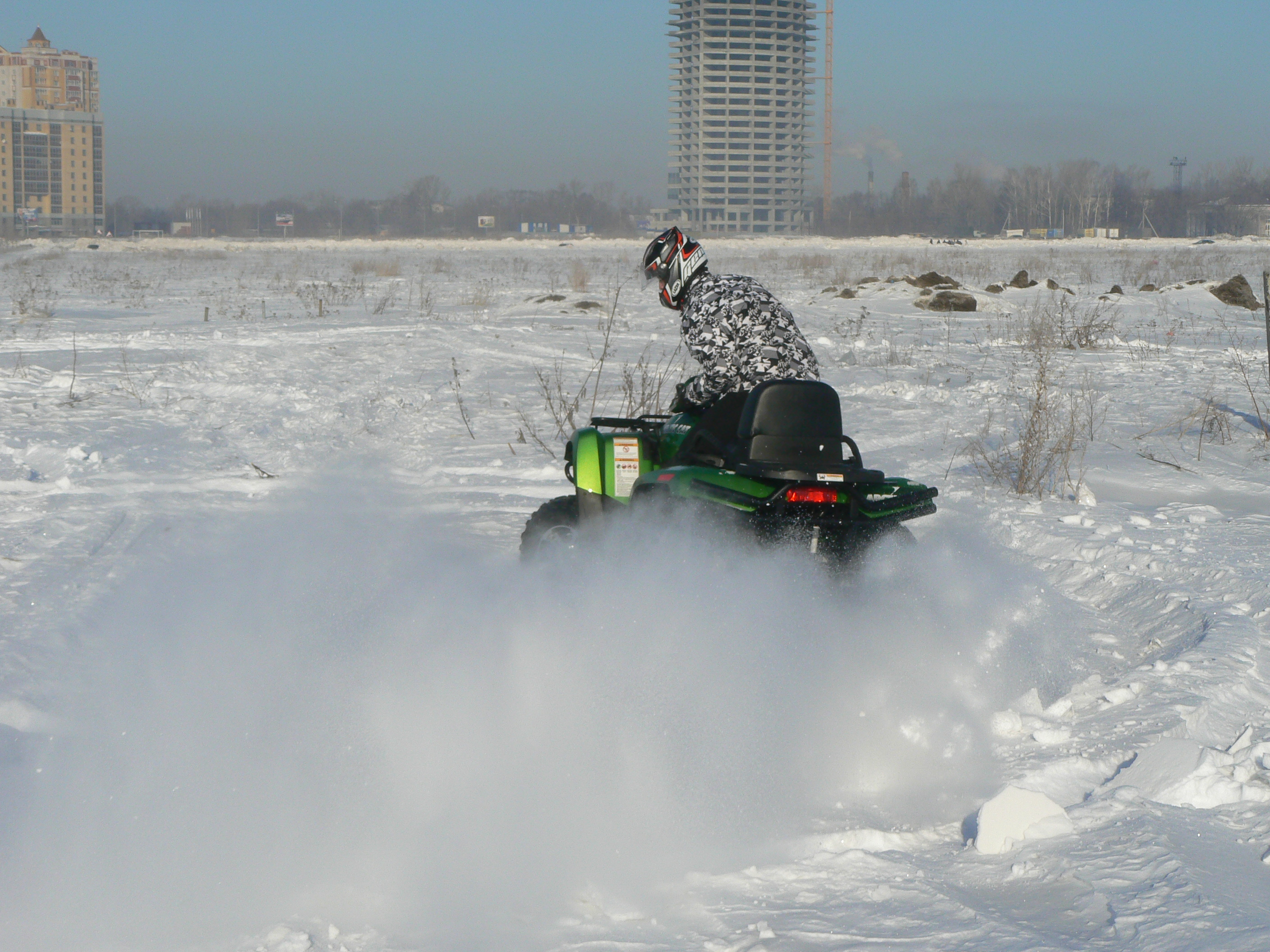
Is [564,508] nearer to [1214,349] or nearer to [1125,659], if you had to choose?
[1125,659]

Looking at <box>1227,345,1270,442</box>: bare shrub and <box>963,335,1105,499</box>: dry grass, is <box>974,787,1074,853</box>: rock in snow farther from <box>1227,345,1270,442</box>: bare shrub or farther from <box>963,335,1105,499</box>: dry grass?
<box>1227,345,1270,442</box>: bare shrub

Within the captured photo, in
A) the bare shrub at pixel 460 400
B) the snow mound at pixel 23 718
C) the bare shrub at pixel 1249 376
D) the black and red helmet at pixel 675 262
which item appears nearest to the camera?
Answer: the snow mound at pixel 23 718

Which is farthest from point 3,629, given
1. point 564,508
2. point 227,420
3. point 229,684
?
point 227,420

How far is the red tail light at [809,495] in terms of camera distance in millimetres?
3639

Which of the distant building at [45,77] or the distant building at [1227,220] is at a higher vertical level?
the distant building at [45,77]

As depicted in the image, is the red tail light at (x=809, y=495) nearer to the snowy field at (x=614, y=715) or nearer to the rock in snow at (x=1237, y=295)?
the snowy field at (x=614, y=715)

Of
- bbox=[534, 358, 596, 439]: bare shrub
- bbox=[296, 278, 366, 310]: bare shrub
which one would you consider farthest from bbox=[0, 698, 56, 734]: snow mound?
bbox=[296, 278, 366, 310]: bare shrub

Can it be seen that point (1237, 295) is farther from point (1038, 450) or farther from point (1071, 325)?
point (1038, 450)

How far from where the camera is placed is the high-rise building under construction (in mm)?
132875

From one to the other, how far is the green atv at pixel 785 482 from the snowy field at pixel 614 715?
14cm

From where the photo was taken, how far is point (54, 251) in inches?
2030

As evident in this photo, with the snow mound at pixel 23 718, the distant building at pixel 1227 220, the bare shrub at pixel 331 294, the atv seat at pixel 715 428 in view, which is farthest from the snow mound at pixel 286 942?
the distant building at pixel 1227 220

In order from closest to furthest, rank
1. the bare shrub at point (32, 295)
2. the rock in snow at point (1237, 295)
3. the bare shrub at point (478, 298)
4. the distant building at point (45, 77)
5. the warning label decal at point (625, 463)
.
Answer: the warning label decal at point (625, 463), the bare shrub at point (32, 295), the rock in snow at point (1237, 295), the bare shrub at point (478, 298), the distant building at point (45, 77)

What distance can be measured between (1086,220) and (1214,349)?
97686 mm
